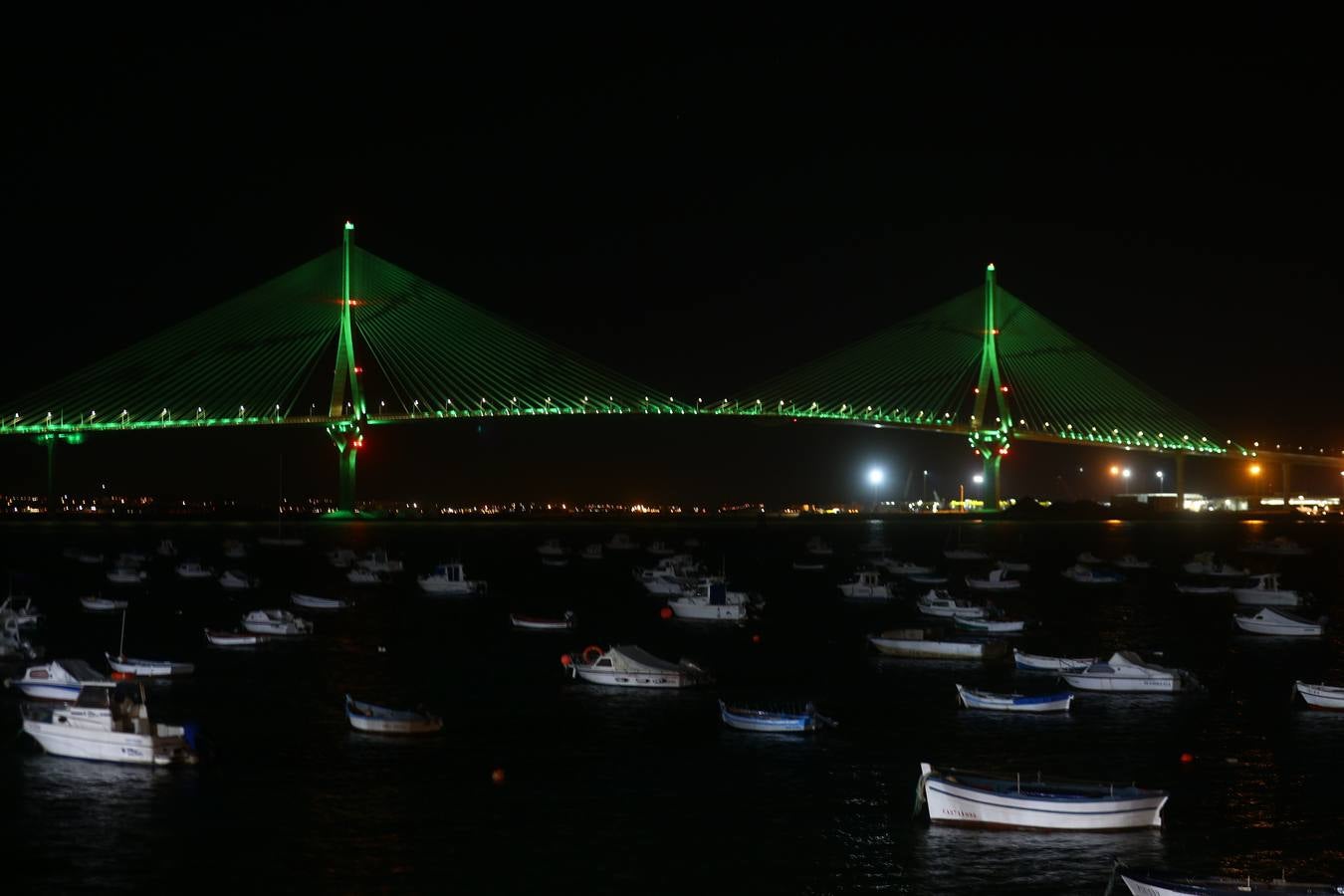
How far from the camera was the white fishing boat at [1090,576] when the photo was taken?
218ft

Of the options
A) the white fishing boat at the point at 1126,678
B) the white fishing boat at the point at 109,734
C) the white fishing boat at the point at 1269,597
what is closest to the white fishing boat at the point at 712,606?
the white fishing boat at the point at 1126,678

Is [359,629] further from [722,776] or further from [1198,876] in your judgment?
[1198,876]

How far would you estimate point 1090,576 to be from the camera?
6688 cm

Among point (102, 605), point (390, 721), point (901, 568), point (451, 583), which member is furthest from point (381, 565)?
point (390, 721)

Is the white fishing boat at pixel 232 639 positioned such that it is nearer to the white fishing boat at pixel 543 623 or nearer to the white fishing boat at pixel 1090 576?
the white fishing boat at pixel 543 623

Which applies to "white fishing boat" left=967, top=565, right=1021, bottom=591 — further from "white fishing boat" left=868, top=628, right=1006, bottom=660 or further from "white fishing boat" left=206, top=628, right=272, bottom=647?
"white fishing boat" left=206, top=628, right=272, bottom=647

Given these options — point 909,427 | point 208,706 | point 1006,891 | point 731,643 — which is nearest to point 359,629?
point 731,643

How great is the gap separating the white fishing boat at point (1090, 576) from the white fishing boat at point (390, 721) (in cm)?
4455

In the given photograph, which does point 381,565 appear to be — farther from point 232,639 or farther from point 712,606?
point 232,639

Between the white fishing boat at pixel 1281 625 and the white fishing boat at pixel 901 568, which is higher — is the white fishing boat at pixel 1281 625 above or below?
below

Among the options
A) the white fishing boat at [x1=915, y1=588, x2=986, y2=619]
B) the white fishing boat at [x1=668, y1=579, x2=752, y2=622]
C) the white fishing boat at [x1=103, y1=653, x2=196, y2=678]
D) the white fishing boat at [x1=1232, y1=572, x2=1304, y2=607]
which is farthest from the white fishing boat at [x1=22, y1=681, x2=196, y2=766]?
the white fishing boat at [x1=1232, y1=572, x2=1304, y2=607]

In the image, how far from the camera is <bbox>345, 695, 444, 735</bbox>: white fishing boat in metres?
27.2

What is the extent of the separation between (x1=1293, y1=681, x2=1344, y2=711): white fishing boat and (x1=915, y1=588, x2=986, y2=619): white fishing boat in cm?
1598

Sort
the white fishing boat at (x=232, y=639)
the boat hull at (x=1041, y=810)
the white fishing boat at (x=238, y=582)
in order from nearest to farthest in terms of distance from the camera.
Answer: the boat hull at (x=1041, y=810)
the white fishing boat at (x=232, y=639)
the white fishing boat at (x=238, y=582)
